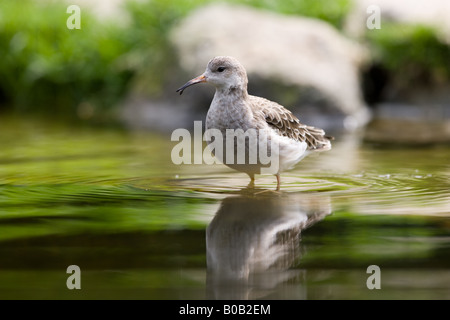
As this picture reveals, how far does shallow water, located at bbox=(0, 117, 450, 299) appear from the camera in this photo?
14.6 feet

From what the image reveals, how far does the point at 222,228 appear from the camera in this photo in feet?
18.9

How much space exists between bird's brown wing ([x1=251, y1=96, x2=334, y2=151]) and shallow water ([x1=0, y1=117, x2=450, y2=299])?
345 mm

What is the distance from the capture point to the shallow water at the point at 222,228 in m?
4.46

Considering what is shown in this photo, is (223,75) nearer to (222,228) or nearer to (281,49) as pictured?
(222,228)

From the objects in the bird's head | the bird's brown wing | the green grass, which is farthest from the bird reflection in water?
the green grass

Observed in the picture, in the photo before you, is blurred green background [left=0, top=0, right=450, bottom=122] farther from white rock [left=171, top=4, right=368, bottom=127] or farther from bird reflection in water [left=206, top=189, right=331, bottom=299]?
bird reflection in water [left=206, top=189, right=331, bottom=299]

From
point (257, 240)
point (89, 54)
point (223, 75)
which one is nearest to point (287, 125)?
point (223, 75)

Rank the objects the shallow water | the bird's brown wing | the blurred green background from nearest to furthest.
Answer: the shallow water < the bird's brown wing < the blurred green background

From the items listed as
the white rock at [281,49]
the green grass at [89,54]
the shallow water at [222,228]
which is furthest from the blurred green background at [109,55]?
→ the shallow water at [222,228]

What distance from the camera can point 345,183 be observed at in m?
7.54

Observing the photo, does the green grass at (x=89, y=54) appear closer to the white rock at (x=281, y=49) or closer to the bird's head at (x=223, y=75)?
the white rock at (x=281, y=49)

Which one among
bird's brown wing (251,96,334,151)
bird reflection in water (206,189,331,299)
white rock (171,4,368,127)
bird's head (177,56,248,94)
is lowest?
bird reflection in water (206,189,331,299)

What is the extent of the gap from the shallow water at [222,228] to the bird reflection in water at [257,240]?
0.04ft

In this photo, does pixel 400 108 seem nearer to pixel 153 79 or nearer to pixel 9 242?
pixel 153 79
